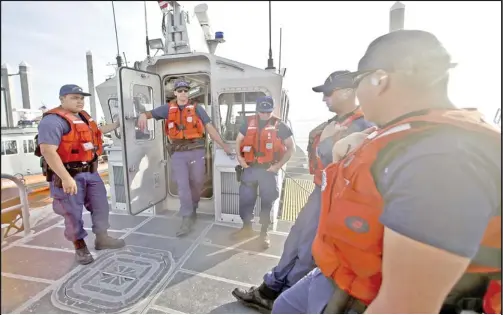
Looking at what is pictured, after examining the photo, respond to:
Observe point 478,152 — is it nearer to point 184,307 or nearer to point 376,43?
point 376,43

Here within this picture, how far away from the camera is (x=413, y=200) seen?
57cm

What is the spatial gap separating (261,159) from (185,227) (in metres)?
1.41

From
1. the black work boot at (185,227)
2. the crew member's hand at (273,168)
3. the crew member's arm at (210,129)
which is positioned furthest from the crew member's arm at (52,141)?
the crew member's hand at (273,168)

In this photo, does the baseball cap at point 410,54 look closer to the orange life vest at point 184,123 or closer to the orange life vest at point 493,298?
the orange life vest at point 493,298

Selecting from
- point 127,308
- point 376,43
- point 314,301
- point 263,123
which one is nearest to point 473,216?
point 376,43

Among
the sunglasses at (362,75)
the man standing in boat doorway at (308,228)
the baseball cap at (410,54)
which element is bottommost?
the man standing in boat doorway at (308,228)

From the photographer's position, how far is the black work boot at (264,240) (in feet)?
10.0

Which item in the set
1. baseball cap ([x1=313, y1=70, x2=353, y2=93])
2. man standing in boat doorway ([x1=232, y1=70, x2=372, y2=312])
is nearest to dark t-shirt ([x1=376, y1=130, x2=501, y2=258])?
man standing in boat doorway ([x1=232, y1=70, x2=372, y2=312])

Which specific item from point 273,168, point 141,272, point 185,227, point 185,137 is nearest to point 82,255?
point 141,272

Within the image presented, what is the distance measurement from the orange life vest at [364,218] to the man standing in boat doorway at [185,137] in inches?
108

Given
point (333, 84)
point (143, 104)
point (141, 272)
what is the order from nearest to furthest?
point (333, 84)
point (141, 272)
point (143, 104)

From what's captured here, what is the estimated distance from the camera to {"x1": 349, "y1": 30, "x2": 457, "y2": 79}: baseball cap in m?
0.72

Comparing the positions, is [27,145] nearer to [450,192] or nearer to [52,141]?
[52,141]

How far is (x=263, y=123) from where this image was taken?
3.25 meters
